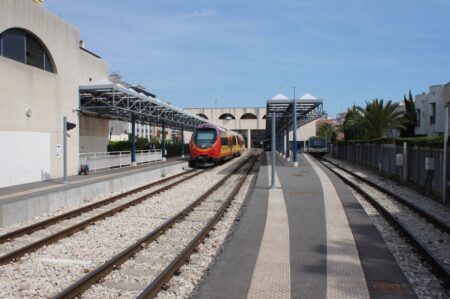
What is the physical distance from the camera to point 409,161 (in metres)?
19.0

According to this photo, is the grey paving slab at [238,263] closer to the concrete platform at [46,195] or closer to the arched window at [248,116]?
the concrete platform at [46,195]

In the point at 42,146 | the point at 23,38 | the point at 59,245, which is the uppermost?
the point at 23,38

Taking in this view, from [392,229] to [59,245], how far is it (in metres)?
7.17

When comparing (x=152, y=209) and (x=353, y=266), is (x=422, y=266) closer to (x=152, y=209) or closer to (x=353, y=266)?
(x=353, y=266)

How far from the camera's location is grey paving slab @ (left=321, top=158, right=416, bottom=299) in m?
5.66

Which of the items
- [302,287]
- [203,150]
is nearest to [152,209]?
[302,287]

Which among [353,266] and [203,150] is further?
[203,150]

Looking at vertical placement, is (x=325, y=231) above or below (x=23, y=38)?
below

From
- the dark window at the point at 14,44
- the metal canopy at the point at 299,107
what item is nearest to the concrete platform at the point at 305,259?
the dark window at the point at 14,44

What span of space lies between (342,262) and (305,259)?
60 cm

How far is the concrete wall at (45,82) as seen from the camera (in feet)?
51.2

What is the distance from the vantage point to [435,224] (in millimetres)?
10055

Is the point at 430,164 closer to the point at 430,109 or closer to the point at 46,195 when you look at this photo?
Result: the point at 46,195

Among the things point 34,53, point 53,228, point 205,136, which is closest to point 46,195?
point 53,228
